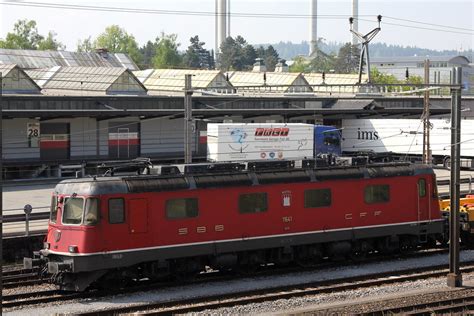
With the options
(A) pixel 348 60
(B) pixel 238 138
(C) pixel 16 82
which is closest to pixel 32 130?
(C) pixel 16 82

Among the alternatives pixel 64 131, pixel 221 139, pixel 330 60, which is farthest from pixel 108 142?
pixel 330 60

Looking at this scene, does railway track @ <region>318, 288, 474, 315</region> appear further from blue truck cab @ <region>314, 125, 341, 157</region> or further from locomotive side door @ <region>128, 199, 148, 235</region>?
blue truck cab @ <region>314, 125, 341, 157</region>

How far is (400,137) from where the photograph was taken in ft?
195

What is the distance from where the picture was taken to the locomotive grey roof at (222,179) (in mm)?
21594

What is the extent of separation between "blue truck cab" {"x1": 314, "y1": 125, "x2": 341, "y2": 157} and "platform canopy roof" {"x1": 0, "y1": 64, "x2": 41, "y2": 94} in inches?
721

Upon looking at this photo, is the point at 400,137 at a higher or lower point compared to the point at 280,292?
higher

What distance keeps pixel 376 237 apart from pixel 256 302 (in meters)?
7.69

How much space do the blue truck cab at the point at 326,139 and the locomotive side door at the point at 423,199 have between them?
1048 inches

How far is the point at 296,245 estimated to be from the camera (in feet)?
83.1

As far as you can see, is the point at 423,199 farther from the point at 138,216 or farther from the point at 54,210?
the point at 54,210

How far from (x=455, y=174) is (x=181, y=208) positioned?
24.9 ft

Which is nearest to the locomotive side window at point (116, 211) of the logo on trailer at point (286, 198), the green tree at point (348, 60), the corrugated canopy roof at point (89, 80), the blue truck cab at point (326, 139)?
the logo on trailer at point (286, 198)

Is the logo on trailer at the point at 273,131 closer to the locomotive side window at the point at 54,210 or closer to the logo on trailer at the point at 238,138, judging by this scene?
the logo on trailer at the point at 238,138

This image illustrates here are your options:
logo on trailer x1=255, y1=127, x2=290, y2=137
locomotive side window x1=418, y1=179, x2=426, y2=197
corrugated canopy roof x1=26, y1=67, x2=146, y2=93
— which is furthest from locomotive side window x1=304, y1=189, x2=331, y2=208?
corrugated canopy roof x1=26, y1=67, x2=146, y2=93
